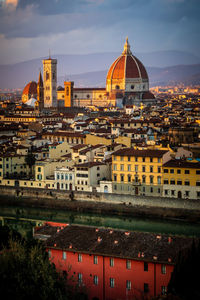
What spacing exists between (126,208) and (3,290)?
650 inches

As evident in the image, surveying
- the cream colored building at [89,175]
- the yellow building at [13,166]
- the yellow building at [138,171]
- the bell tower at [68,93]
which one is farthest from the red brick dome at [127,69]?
the yellow building at [138,171]

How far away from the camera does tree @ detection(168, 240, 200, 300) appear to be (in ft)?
48.2

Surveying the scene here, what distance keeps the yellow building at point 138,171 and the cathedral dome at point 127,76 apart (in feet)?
247

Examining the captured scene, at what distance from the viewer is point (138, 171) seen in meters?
32.4

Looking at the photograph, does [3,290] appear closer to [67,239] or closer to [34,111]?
[67,239]

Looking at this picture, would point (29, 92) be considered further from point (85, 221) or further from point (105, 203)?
point (85, 221)

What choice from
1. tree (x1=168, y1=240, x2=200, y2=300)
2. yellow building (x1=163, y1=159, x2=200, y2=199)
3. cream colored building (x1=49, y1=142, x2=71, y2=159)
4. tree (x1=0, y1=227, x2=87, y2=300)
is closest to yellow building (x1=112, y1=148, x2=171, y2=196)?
yellow building (x1=163, y1=159, x2=200, y2=199)

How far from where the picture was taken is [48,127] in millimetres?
58562

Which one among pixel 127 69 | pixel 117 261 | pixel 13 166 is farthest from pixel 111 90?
pixel 117 261

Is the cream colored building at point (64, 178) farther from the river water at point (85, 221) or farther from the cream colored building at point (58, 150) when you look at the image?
the cream colored building at point (58, 150)

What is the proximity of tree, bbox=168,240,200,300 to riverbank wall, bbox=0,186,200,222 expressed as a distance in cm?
1370

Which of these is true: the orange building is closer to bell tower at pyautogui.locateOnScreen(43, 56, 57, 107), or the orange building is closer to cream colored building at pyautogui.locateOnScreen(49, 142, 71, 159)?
cream colored building at pyautogui.locateOnScreen(49, 142, 71, 159)

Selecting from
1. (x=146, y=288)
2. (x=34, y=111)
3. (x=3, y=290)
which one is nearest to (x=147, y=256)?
(x=146, y=288)

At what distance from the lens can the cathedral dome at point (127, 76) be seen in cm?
10781
